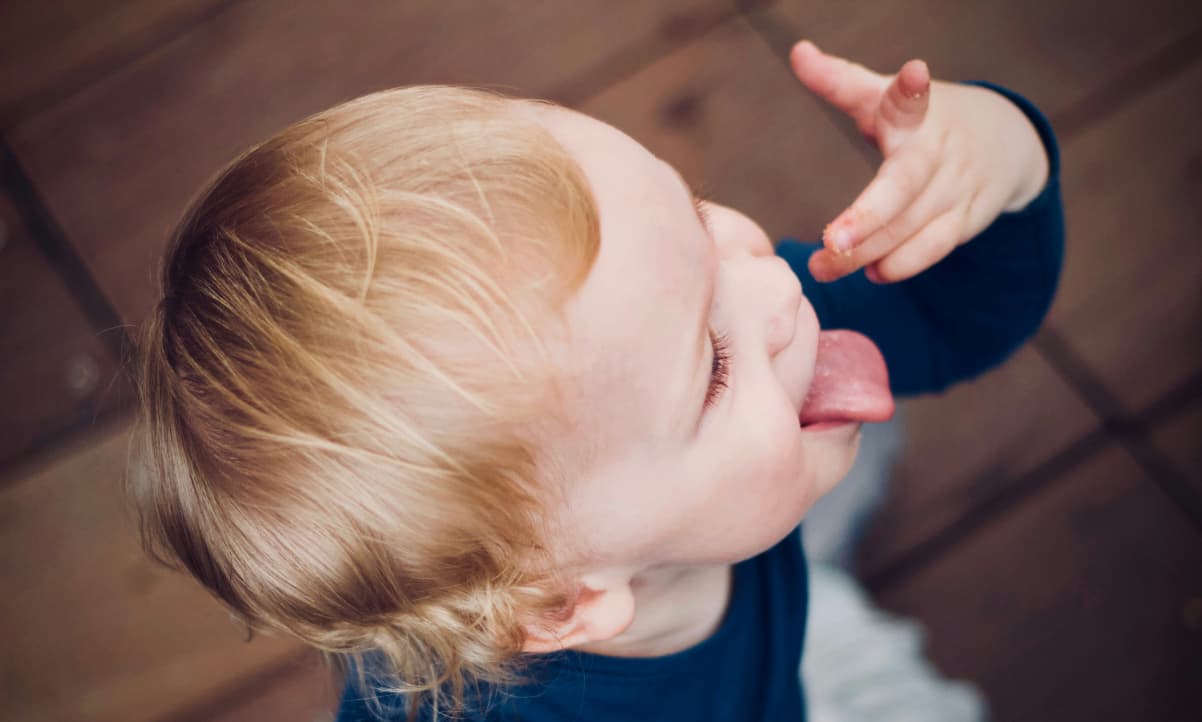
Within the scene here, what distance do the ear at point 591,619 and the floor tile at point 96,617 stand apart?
505mm

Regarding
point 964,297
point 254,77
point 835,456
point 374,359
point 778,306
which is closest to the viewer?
point 374,359

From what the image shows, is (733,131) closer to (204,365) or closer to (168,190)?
(168,190)

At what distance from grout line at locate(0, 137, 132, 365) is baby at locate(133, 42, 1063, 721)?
0.58m

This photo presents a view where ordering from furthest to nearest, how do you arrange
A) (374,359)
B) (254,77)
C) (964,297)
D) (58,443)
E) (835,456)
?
(254,77) → (58,443) → (964,297) → (835,456) → (374,359)

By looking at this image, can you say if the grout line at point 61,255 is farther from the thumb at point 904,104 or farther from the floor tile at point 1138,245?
the floor tile at point 1138,245

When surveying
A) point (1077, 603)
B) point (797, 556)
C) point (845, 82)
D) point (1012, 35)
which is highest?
point (845, 82)

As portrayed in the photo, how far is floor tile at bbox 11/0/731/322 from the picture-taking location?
115 cm

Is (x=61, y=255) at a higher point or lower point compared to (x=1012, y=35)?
higher

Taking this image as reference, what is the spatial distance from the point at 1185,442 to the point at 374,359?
2.91ft

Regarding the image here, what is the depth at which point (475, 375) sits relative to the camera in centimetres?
46

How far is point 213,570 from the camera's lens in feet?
1.81

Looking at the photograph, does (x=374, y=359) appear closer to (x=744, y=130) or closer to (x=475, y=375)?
(x=475, y=375)

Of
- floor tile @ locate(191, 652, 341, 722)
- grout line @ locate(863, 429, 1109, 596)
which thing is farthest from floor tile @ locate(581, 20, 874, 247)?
floor tile @ locate(191, 652, 341, 722)

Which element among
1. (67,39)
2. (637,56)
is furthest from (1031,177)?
(67,39)
